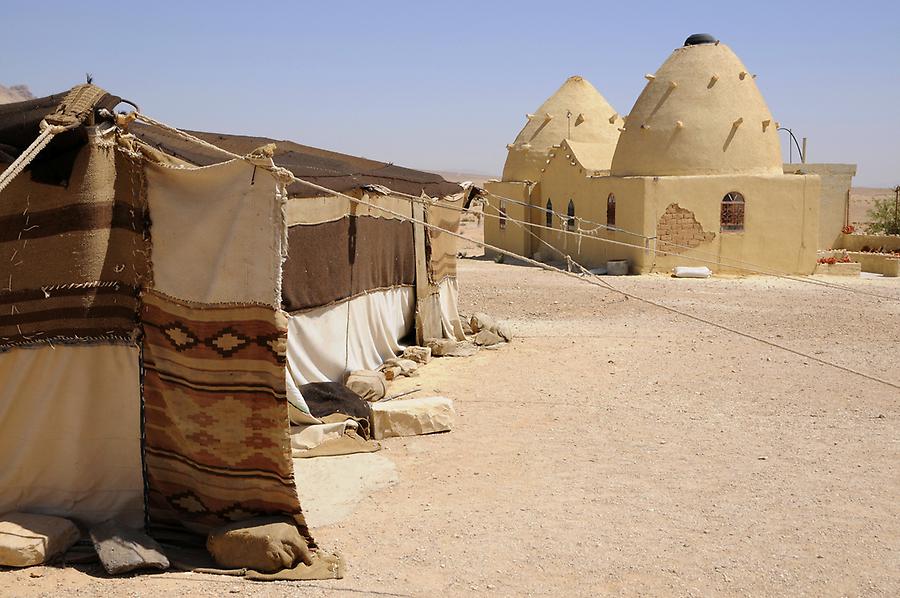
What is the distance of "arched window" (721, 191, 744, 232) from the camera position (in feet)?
60.6

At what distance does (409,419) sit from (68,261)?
3161 millimetres

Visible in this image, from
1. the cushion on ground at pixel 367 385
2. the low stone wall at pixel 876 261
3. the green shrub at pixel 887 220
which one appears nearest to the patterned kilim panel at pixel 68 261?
the cushion on ground at pixel 367 385

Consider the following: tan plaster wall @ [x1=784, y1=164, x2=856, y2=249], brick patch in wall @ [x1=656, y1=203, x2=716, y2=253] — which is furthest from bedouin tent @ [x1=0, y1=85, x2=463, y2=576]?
tan plaster wall @ [x1=784, y1=164, x2=856, y2=249]

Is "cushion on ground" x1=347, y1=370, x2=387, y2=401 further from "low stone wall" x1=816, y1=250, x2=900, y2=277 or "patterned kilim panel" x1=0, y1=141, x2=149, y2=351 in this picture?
"low stone wall" x1=816, y1=250, x2=900, y2=277

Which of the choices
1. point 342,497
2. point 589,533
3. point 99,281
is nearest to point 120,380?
point 99,281

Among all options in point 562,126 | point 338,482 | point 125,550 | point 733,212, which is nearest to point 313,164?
point 338,482

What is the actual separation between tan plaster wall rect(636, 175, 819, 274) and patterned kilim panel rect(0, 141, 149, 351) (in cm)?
1494

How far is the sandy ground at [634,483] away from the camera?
423 cm

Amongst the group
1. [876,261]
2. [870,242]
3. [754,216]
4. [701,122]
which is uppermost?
[701,122]

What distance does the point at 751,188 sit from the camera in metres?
18.4

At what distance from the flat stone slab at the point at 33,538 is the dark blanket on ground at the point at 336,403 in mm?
2689

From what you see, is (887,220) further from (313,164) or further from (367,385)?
(367,385)

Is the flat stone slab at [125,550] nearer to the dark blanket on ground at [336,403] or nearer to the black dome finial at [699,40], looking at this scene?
the dark blanket on ground at [336,403]

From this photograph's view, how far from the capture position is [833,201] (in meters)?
23.2
